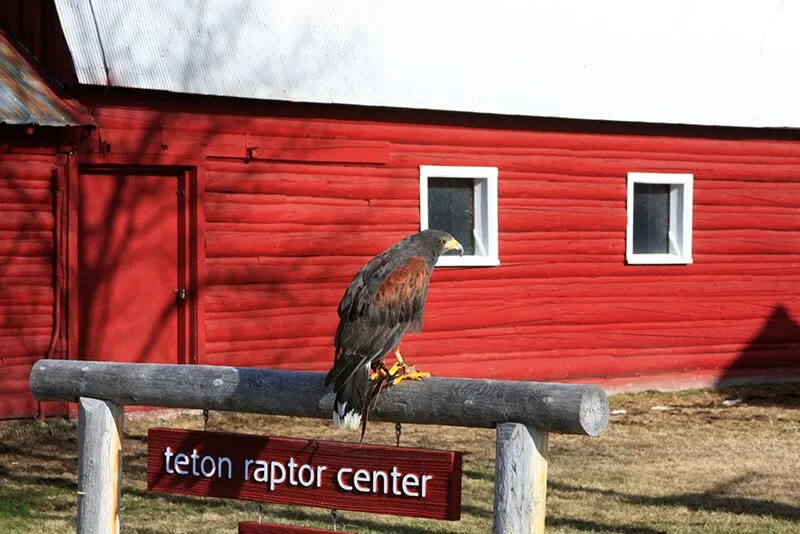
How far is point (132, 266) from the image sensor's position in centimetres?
1296

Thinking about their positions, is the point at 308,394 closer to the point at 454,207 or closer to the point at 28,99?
the point at 28,99

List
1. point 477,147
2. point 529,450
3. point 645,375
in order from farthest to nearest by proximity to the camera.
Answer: point 645,375 < point 477,147 < point 529,450

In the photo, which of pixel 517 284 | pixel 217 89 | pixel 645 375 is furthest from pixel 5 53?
pixel 645 375

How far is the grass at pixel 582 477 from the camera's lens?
895 cm

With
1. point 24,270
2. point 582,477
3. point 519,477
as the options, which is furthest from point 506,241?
point 519,477

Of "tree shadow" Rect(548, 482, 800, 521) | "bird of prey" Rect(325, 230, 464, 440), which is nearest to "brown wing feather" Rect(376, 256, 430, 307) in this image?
"bird of prey" Rect(325, 230, 464, 440)

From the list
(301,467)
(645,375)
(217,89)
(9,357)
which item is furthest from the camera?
(645,375)

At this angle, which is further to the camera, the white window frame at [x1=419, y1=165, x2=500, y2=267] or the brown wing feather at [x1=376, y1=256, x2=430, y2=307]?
the white window frame at [x1=419, y1=165, x2=500, y2=267]

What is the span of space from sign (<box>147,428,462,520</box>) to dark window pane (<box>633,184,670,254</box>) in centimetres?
1174

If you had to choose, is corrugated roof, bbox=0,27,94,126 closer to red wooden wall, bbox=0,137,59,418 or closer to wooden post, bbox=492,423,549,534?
red wooden wall, bbox=0,137,59,418

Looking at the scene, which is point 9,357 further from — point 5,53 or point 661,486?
point 661,486

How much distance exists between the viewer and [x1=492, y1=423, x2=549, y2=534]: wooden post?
4750 millimetres

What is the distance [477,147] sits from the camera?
15.0 meters

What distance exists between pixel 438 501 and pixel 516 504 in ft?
0.94
